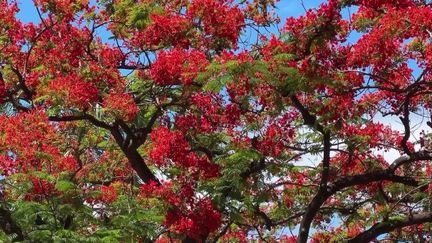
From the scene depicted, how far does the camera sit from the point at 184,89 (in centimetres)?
954

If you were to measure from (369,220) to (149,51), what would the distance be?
16.3 ft

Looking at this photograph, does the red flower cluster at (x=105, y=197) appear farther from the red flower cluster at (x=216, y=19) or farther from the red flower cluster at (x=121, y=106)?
the red flower cluster at (x=216, y=19)

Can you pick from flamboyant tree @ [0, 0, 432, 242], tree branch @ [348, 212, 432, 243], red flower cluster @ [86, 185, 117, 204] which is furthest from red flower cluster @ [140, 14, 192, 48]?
tree branch @ [348, 212, 432, 243]

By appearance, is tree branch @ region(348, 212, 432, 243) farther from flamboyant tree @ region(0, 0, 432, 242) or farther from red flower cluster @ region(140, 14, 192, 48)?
red flower cluster @ region(140, 14, 192, 48)

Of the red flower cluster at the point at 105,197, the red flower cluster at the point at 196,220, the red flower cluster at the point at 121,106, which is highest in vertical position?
the red flower cluster at the point at 121,106

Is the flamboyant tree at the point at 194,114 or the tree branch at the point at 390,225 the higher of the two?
the flamboyant tree at the point at 194,114

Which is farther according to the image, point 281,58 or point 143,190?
point 143,190

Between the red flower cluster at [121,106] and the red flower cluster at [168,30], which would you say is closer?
the red flower cluster at [121,106]

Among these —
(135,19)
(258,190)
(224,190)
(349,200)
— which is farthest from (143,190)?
(349,200)

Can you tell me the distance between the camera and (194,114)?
1002 centimetres

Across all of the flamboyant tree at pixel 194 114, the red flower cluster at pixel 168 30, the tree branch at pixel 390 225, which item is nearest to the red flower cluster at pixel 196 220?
the flamboyant tree at pixel 194 114

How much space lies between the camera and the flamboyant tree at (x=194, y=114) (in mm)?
8508

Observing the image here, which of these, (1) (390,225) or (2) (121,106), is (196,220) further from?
(1) (390,225)

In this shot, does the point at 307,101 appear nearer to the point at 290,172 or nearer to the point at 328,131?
the point at 328,131
